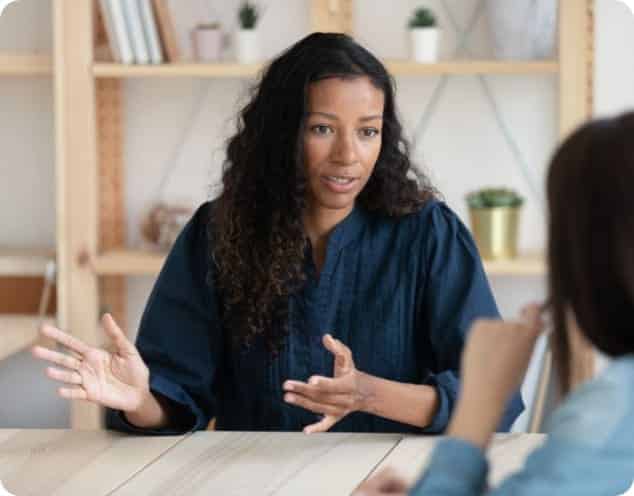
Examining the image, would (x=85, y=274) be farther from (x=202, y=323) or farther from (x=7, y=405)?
(x=202, y=323)

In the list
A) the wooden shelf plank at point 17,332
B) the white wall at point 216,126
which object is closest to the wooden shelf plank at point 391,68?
the white wall at point 216,126

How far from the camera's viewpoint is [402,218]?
141 centimetres

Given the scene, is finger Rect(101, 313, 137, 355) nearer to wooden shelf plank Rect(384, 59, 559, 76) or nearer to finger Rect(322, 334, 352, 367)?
finger Rect(322, 334, 352, 367)

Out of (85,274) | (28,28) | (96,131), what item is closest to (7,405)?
(85,274)

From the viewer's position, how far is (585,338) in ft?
2.13

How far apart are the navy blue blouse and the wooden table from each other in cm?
16

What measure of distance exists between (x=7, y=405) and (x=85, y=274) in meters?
0.45

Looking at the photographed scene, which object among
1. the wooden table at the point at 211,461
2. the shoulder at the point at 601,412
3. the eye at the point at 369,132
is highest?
the eye at the point at 369,132

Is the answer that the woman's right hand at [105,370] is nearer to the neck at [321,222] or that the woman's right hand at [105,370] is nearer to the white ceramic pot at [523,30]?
the neck at [321,222]

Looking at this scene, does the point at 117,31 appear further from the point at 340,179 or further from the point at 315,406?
the point at 315,406

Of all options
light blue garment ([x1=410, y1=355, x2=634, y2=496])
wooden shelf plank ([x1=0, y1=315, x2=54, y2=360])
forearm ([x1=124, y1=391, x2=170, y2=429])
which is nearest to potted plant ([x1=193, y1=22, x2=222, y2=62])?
wooden shelf plank ([x1=0, y1=315, x2=54, y2=360])

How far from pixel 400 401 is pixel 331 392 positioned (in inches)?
5.7

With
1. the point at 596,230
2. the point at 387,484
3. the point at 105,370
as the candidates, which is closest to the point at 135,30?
the point at 105,370

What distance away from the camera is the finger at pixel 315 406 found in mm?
1059
